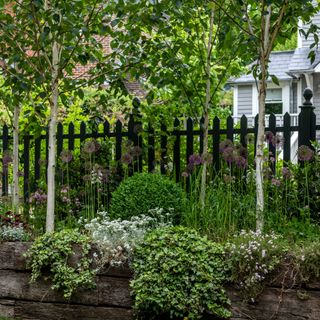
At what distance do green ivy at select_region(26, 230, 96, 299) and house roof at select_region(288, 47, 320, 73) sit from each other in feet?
45.1

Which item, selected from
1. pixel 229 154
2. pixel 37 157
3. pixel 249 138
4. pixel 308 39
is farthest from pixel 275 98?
pixel 229 154

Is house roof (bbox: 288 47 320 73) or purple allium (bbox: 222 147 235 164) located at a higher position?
house roof (bbox: 288 47 320 73)

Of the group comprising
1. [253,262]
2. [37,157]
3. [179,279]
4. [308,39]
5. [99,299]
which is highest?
[308,39]

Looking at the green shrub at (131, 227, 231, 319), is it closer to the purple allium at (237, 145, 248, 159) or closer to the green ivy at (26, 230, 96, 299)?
the green ivy at (26, 230, 96, 299)

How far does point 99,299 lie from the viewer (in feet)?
16.7

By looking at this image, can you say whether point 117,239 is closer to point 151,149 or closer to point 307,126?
point 151,149

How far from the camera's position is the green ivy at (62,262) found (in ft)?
→ 16.6

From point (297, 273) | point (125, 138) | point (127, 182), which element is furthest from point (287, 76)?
point (297, 273)

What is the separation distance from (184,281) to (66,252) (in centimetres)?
112

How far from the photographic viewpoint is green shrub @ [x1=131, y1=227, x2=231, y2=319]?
15.1 feet

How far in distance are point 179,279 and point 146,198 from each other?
1341 mm

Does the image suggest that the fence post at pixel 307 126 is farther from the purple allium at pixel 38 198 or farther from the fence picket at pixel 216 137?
the purple allium at pixel 38 198

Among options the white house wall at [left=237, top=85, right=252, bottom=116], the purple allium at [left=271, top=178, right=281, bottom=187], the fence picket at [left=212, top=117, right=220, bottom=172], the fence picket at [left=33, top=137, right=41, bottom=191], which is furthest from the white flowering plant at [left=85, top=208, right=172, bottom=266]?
the white house wall at [left=237, top=85, right=252, bottom=116]

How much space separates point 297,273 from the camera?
4527mm
